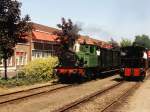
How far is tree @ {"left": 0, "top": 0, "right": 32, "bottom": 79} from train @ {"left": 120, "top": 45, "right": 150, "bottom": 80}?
8.92 m

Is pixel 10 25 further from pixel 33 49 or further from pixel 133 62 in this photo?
pixel 33 49

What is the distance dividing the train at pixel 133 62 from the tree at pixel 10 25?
892 centimetres

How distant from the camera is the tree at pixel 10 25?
2602cm

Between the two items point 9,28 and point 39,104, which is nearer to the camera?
point 39,104

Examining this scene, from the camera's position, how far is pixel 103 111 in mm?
13797

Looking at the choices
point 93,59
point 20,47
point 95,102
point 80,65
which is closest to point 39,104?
point 95,102

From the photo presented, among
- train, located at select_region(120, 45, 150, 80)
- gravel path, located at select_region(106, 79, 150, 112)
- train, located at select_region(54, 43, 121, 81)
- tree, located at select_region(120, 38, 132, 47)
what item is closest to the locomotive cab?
train, located at select_region(120, 45, 150, 80)

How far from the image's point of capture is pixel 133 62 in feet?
99.1

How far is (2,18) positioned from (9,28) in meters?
0.94

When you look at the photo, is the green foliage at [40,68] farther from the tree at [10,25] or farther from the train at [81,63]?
the tree at [10,25]

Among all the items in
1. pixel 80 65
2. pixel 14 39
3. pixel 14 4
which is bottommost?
pixel 80 65

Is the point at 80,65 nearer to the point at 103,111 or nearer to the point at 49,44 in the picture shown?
the point at 103,111

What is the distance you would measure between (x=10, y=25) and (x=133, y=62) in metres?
10.9

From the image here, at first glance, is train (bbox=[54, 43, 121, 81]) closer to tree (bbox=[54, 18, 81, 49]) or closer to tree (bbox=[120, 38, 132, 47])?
tree (bbox=[54, 18, 81, 49])
